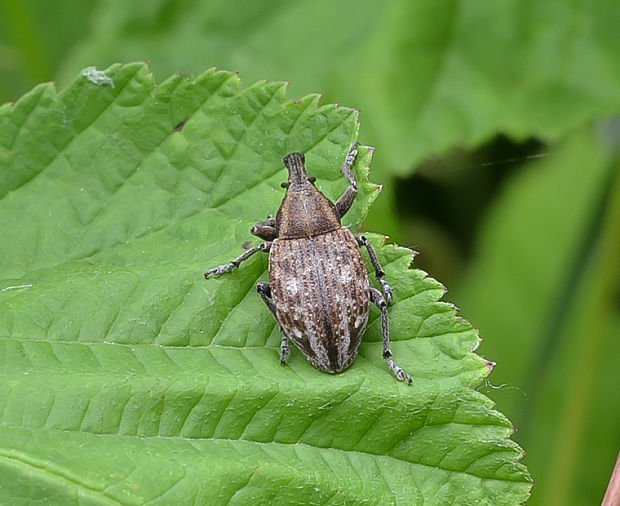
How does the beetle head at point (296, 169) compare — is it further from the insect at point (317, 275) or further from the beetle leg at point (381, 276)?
the beetle leg at point (381, 276)

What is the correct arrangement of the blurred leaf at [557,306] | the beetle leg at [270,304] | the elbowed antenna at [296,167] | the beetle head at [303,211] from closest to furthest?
the beetle leg at [270,304], the elbowed antenna at [296,167], the beetle head at [303,211], the blurred leaf at [557,306]

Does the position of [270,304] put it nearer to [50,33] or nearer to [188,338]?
[188,338]

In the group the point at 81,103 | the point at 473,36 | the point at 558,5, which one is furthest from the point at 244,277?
the point at 558,5

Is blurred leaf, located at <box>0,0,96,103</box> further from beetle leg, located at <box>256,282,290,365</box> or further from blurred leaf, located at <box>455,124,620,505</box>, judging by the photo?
blurred leaf, located at <box>455,124,620,505</box>

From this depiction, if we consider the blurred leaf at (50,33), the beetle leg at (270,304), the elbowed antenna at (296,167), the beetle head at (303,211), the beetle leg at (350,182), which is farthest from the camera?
the blurred leaf at (50,33)

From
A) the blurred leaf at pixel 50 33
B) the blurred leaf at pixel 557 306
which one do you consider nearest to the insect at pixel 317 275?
the blurred leaf at pixel 557 306

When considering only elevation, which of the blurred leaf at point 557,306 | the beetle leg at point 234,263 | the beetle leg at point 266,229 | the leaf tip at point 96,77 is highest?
the leaf tip at point 96,77

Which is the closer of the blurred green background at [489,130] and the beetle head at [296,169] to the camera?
the beetle head at [296,169]

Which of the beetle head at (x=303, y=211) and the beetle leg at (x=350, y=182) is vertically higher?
the beetle leg at (x=350, y=182)
